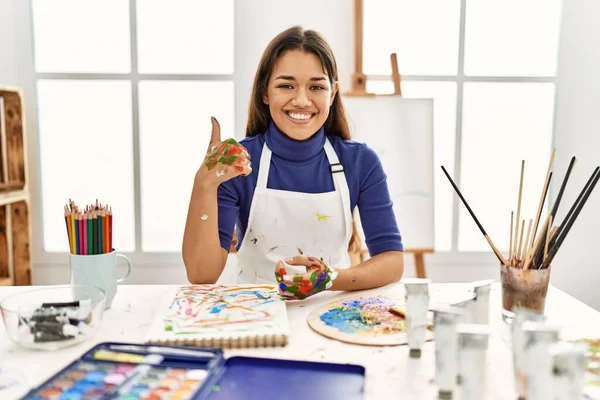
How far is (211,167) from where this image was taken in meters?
1.33

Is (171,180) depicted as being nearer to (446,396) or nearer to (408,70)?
(408,70)

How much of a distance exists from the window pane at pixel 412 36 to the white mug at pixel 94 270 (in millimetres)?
1761

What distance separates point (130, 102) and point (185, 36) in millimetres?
389

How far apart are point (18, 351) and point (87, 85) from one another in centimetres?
188

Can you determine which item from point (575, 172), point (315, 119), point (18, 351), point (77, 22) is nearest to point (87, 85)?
point (77, 22)

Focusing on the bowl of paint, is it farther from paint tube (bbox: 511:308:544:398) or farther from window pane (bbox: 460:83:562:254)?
window pane (bbox: 460:83:562:254)

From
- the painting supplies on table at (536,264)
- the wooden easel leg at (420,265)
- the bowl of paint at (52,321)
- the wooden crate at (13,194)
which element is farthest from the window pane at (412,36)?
the bowl of paint at (52,321)

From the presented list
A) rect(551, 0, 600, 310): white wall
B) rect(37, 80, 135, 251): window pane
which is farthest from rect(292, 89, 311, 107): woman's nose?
rect(551, 0, 600, 310): white wall

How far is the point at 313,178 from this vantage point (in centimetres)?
160

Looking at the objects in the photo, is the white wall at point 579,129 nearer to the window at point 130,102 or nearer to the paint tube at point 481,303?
the window at point 130,102

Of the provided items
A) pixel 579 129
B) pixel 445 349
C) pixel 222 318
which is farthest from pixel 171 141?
pixel 445 349

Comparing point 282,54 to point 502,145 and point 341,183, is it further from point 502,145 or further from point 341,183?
point 502,145

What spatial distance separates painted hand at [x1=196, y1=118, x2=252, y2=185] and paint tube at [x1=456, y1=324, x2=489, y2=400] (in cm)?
74

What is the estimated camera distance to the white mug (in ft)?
3.46
